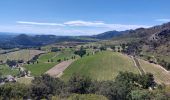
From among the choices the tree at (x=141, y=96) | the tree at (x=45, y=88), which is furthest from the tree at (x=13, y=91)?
the tree at (x=141, y=96)

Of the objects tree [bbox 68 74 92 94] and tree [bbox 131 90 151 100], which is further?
tree [bbox 68 74 92 94]

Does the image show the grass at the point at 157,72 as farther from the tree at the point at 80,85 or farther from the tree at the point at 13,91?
the tree at the point at 13,91

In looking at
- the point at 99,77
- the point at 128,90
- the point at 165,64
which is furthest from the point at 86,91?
the point at 165,64

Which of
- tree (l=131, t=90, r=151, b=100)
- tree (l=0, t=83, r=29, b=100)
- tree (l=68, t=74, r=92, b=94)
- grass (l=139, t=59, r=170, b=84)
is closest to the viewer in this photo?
tree (l=131, t=90, r=151, b=100)

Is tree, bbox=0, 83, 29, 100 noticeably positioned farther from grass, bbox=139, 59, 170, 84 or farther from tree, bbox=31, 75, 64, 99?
grass, bbox=139, 59, 170, 84

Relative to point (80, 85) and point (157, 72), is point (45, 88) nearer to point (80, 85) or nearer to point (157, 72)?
point (80, 85)

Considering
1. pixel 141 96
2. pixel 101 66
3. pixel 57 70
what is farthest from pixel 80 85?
pixel 57 70

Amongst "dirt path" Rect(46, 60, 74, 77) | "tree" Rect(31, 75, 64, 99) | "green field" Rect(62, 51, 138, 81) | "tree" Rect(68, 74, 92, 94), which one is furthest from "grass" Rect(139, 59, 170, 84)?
"tree" Rect(31, 75, 64, 99)
